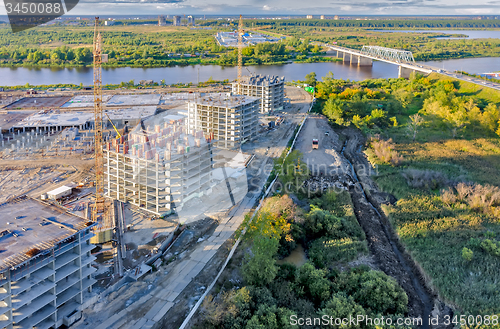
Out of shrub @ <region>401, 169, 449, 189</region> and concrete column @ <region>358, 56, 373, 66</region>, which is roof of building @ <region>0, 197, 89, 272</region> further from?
concrete column @ <region>358, 56, 373, 66</region>

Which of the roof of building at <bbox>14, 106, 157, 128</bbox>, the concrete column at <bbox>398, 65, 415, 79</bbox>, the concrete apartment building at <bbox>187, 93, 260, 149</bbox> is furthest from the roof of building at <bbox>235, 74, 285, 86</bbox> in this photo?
the concrete column at <bbox>398, 65, 415, 79</bbox>

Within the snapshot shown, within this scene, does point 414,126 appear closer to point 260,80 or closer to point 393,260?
point 260,80

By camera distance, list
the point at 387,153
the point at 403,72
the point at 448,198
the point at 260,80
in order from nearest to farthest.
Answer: the point at 448,198 → the point at 387,153 → the point at 260,80 → the point at 403,72

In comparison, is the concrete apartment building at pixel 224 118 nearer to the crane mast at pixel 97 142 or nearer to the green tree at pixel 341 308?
the crane mast at pixel 97 142

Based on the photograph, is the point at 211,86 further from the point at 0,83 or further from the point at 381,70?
the point at 381,70

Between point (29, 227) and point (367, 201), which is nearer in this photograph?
point (29, 227)

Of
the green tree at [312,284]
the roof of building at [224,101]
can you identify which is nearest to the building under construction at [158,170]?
the green tree at [312,284]

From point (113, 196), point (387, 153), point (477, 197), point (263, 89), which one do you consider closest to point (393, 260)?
point (477, 197)
